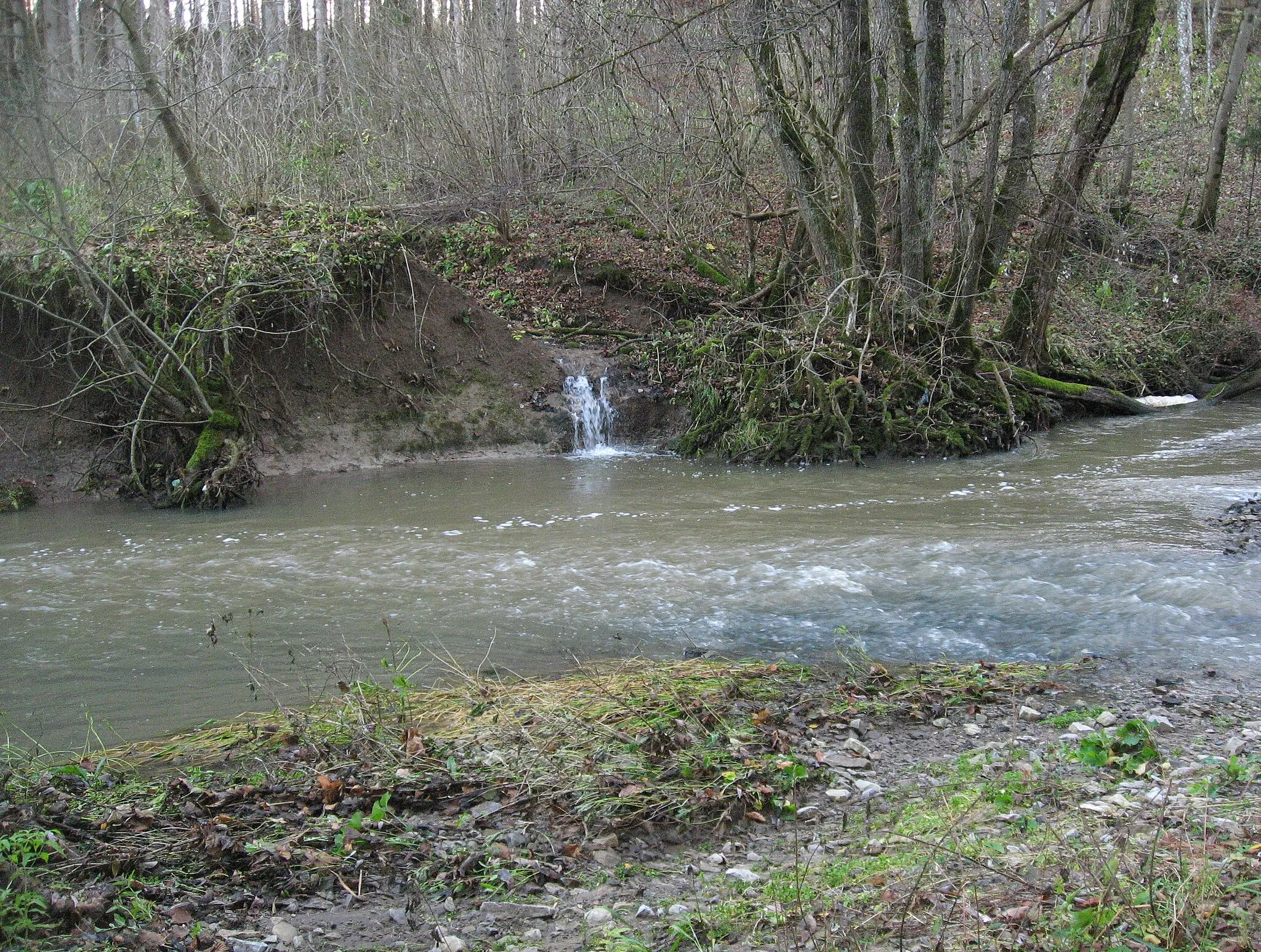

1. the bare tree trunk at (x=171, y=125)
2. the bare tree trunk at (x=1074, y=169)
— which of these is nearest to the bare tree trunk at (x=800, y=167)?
the bare tree trunk at (x=1074, y=169)

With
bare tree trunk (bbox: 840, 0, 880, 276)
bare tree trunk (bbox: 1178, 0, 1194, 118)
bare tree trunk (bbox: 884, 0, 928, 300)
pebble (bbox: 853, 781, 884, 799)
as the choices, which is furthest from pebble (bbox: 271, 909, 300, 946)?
bare tree trunk (bbox: 1178, 0, 1194, 118)

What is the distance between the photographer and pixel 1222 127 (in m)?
20.2

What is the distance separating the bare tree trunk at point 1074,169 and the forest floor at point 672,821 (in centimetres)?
1066

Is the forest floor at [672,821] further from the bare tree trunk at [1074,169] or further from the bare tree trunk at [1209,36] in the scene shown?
the bare tree trunk at [1209,36]

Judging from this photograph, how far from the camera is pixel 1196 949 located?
8.34ft

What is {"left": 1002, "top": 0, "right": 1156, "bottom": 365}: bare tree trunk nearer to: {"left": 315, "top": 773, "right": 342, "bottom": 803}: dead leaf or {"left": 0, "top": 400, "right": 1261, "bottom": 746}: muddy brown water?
{"left": 0, "top": 400, "right": 1261, "bottom": 746}: muddy brown water

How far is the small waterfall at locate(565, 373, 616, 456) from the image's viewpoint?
50.8ft

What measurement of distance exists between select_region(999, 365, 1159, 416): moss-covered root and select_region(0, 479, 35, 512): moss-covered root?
13.7 m

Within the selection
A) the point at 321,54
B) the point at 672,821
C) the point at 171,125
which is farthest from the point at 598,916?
the point at 321,54

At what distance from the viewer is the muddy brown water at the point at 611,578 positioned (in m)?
6.39

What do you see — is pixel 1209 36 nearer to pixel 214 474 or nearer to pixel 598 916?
pixel 214 474

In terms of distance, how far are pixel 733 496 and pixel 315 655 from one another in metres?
5.87

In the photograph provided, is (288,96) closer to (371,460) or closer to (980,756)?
(371,460)

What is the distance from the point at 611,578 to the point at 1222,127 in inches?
735
